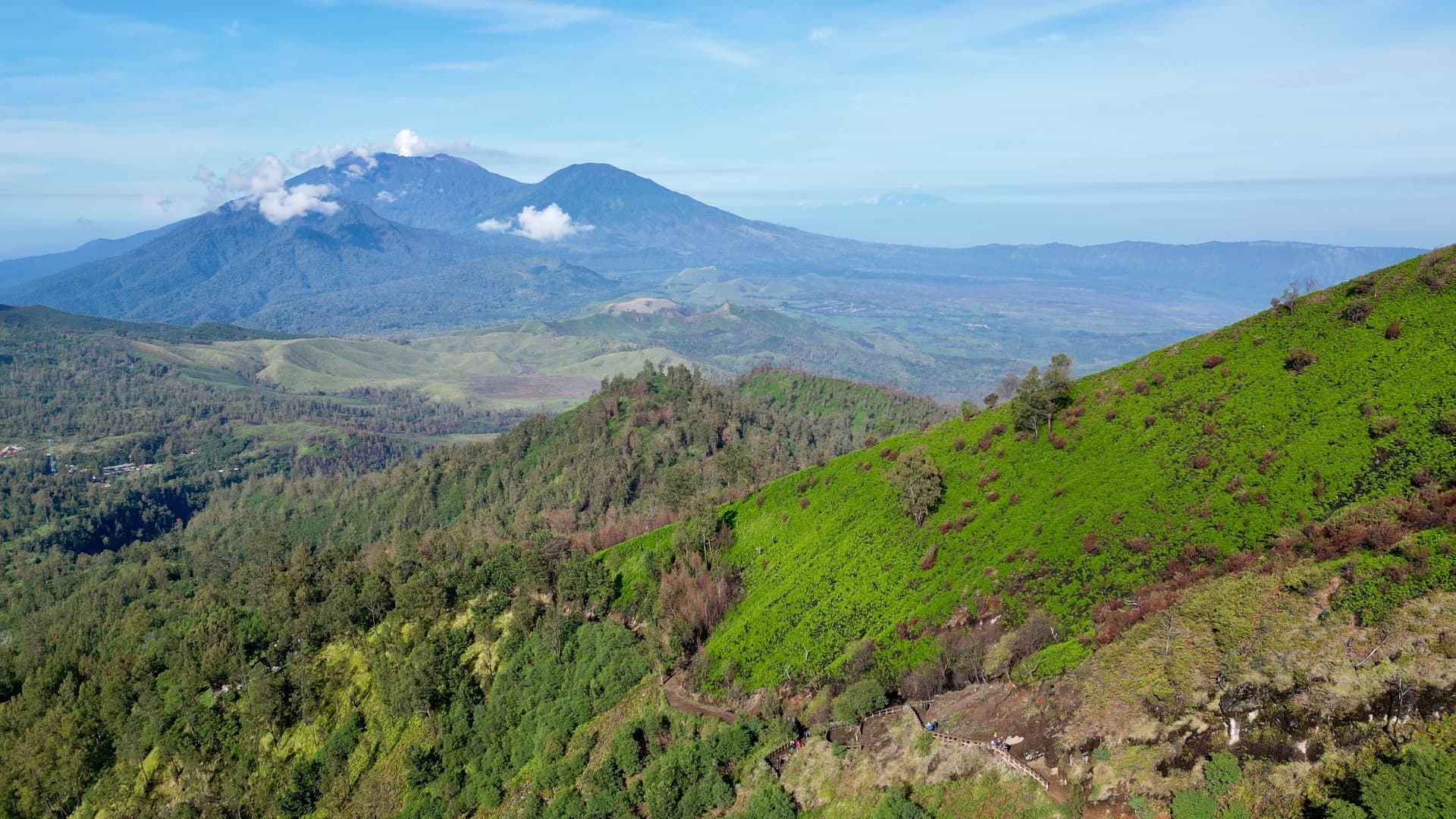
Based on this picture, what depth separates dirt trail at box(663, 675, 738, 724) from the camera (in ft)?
209

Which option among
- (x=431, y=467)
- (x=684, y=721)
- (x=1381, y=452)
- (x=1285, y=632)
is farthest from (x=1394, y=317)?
(x=431, y=467)

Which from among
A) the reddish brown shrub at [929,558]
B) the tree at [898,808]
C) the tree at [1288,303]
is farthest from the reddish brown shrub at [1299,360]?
the tree at [898,808]

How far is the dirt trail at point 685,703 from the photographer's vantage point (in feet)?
209

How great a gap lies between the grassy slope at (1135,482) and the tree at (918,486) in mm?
1605

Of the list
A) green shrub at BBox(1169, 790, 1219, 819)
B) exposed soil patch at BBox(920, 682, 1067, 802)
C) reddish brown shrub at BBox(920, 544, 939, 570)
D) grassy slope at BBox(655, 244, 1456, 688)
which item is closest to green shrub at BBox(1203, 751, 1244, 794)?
green shrub at BBox(1169, 790, 1219, 819)

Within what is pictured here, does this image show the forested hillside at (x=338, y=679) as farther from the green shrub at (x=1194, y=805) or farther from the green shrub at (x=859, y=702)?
the green shrub at (x=1194, y=805)

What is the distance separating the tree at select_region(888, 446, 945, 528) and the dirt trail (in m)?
26.0

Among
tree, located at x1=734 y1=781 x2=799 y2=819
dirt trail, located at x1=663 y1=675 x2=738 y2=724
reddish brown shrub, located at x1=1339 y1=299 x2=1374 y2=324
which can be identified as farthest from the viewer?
reddish brown shrub, located at x1=1339 y1=299 x2=1374 y2=324

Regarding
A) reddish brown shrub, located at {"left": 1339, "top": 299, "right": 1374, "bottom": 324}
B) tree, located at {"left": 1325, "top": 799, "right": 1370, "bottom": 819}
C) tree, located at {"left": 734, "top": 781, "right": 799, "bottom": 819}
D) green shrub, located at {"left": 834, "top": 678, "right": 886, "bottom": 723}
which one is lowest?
tree, located at {"left": 734, "top": 781, "right": 799, "bottom": 819}

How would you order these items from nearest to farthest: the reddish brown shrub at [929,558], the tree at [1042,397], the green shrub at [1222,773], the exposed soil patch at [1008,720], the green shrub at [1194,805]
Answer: the green shrub at [1194,805] → the green shrub at [1222,773] → the exposed soil patch at [1008,720] → the reddish brown shrub at [929,558] → the tree at [1042,397]

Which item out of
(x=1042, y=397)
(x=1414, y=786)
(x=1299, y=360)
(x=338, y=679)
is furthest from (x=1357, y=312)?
(x=338, y=679)

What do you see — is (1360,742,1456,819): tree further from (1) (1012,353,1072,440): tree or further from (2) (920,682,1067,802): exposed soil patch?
(1) (1012,353,1072,440): tree

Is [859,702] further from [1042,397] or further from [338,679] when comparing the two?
[338,679]

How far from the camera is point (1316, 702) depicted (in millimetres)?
38250
